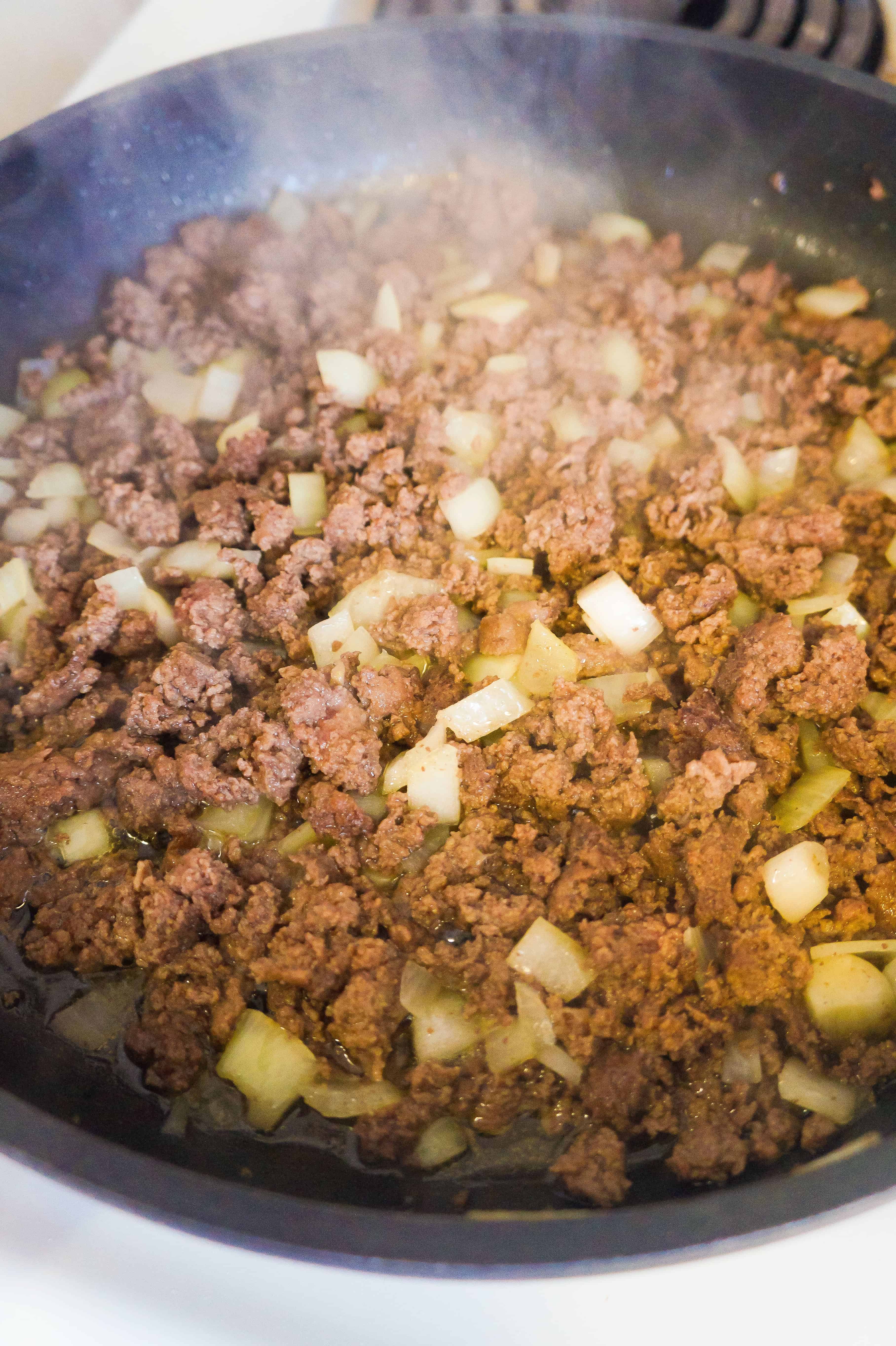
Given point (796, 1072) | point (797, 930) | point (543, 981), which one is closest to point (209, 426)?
point (543, 981)

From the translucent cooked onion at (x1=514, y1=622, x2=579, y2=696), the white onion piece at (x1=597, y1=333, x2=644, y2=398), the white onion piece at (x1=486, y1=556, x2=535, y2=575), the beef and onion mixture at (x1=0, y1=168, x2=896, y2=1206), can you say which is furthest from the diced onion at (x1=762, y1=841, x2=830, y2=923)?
the white onion piece at (x1=597, y1=333, x2=644, y2=398)

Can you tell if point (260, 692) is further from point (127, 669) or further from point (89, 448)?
point (89, 448)

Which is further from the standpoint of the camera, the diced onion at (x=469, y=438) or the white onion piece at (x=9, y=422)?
the white onion piece at (x=9, y=422)

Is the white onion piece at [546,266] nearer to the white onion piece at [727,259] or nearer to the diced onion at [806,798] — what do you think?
the white onion piece at [727,259]

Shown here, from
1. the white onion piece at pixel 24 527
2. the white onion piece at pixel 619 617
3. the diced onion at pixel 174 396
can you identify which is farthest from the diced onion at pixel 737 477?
the white onion piece at pixel 24 527

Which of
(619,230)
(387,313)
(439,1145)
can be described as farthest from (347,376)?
(439,1145)
